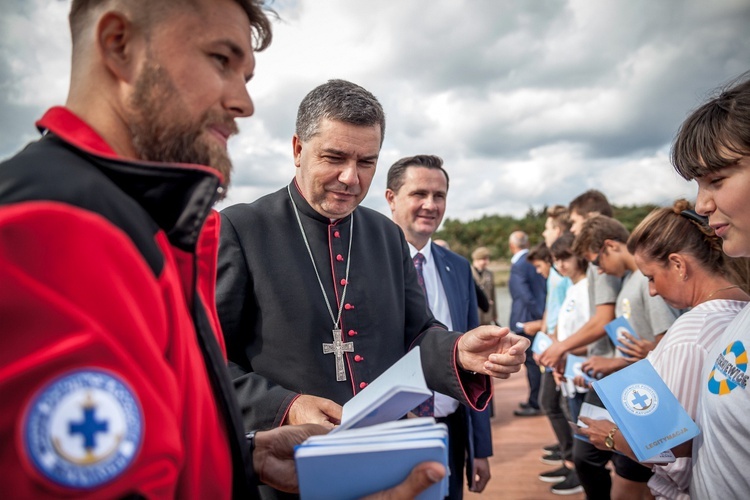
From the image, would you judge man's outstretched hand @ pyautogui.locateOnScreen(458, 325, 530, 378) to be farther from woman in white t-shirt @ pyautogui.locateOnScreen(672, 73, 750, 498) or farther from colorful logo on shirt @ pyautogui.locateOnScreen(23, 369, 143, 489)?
colorful logo on shirt @ pyautogui.locateOnScreen(23, 369, 143, 489)

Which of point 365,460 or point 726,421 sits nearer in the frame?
point 365,460

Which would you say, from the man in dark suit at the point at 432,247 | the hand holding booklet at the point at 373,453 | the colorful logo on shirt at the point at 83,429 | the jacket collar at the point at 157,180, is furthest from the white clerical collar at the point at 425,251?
the colorful logo on shirt at the point at 83,429

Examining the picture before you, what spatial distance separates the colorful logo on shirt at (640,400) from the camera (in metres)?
1.88

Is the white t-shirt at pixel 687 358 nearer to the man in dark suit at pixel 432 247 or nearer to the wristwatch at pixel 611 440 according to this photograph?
the wristwatch at pixel 611 440

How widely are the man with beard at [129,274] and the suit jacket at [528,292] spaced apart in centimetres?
653

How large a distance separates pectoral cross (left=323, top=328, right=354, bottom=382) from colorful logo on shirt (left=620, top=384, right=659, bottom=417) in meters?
1.09

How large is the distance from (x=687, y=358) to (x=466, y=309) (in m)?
1.57

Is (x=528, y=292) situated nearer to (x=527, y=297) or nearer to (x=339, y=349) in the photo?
(x=527, y=297)

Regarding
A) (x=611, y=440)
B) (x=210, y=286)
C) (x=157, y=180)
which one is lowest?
(x=611, y=440)

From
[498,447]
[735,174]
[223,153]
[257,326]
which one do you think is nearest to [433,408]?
[257,326]

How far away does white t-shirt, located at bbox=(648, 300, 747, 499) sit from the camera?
199 centimetres

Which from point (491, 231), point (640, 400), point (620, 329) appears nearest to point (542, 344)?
point (620, 329)

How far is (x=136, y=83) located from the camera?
1029 millimetres

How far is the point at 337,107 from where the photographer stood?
2.22m
